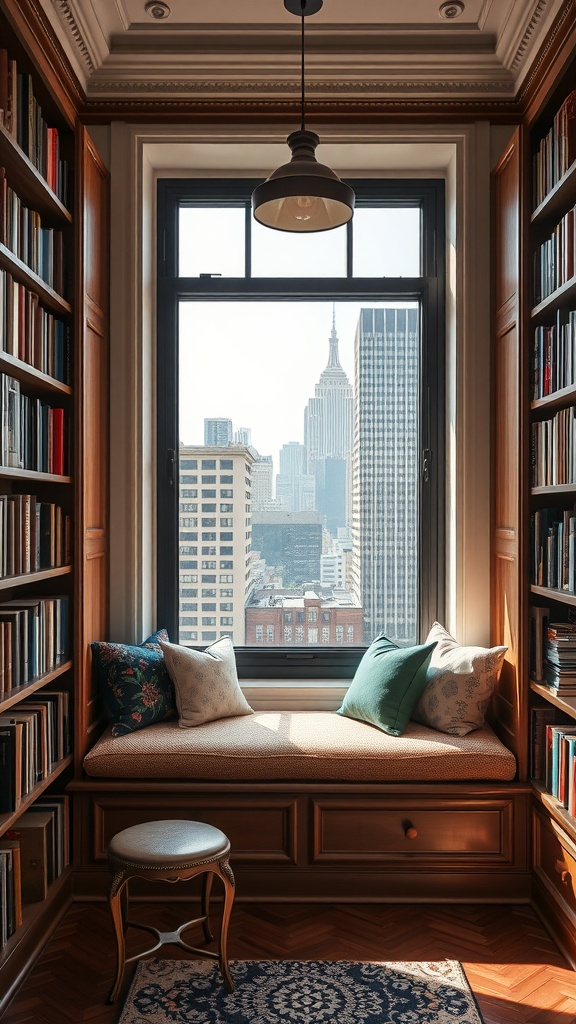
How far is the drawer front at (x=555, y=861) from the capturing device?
2.64m

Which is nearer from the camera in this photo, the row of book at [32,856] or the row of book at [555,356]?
the row of book at [32,856]

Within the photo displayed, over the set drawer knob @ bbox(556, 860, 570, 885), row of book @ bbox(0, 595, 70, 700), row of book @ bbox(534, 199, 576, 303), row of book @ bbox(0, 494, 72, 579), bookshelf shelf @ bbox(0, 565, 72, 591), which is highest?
row of book @ bbox(534, 199, 576, 303)

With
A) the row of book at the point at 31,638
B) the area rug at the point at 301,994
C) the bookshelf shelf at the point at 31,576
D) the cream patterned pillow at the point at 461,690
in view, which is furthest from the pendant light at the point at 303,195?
the area rug at the point at 301,994

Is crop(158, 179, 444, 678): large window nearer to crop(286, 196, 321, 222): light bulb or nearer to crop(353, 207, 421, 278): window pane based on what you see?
crop(353, 207, 421, 278): window pane

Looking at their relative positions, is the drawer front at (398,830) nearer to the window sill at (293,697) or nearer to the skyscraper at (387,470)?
the window sill at (293,697)

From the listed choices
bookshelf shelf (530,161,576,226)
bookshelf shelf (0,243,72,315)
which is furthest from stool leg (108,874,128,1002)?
bookshelf shelf (530,161,576,226)

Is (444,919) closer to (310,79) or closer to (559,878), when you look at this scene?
(559,878)

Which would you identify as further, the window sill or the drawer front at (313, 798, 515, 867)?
the window sill

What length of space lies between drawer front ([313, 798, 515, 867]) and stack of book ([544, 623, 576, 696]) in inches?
22.3

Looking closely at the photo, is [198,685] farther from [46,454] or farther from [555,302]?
[555,302]

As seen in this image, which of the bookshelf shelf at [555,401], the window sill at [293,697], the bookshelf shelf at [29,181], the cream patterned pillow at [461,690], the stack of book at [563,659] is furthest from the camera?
the window sill at [293,697]

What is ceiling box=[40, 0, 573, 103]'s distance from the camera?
10.1 feet

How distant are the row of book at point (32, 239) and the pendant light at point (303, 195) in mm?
784

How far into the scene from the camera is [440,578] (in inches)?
148
